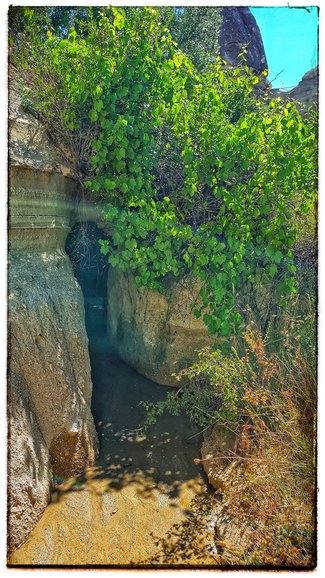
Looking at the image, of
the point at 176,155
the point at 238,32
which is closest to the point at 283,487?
the point at 176,155

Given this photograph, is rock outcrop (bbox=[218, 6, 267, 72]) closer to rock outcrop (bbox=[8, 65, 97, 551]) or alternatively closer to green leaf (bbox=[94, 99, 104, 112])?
green leaf (bbox=[94, 99, 104, 112])

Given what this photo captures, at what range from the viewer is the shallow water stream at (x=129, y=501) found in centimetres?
264

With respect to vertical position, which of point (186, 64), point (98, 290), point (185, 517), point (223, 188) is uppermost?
point (186, 64)

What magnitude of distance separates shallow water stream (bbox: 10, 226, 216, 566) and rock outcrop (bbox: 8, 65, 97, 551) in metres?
0.18

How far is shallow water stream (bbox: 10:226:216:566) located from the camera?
8.65 ft

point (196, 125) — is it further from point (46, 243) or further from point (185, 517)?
point (185, 517)

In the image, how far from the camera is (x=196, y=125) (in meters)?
3.86

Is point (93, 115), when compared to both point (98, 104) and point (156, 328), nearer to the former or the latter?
point (98, 104)

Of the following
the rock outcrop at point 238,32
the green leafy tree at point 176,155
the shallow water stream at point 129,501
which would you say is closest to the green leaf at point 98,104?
the green leafy tree at point 176,155

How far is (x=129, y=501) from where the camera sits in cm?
315

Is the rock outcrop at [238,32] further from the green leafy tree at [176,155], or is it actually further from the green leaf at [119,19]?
the green leaf at [119,19]

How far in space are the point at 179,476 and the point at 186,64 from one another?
3623 mm

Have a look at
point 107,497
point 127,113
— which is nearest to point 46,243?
point 127,113

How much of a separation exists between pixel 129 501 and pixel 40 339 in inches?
57.4
